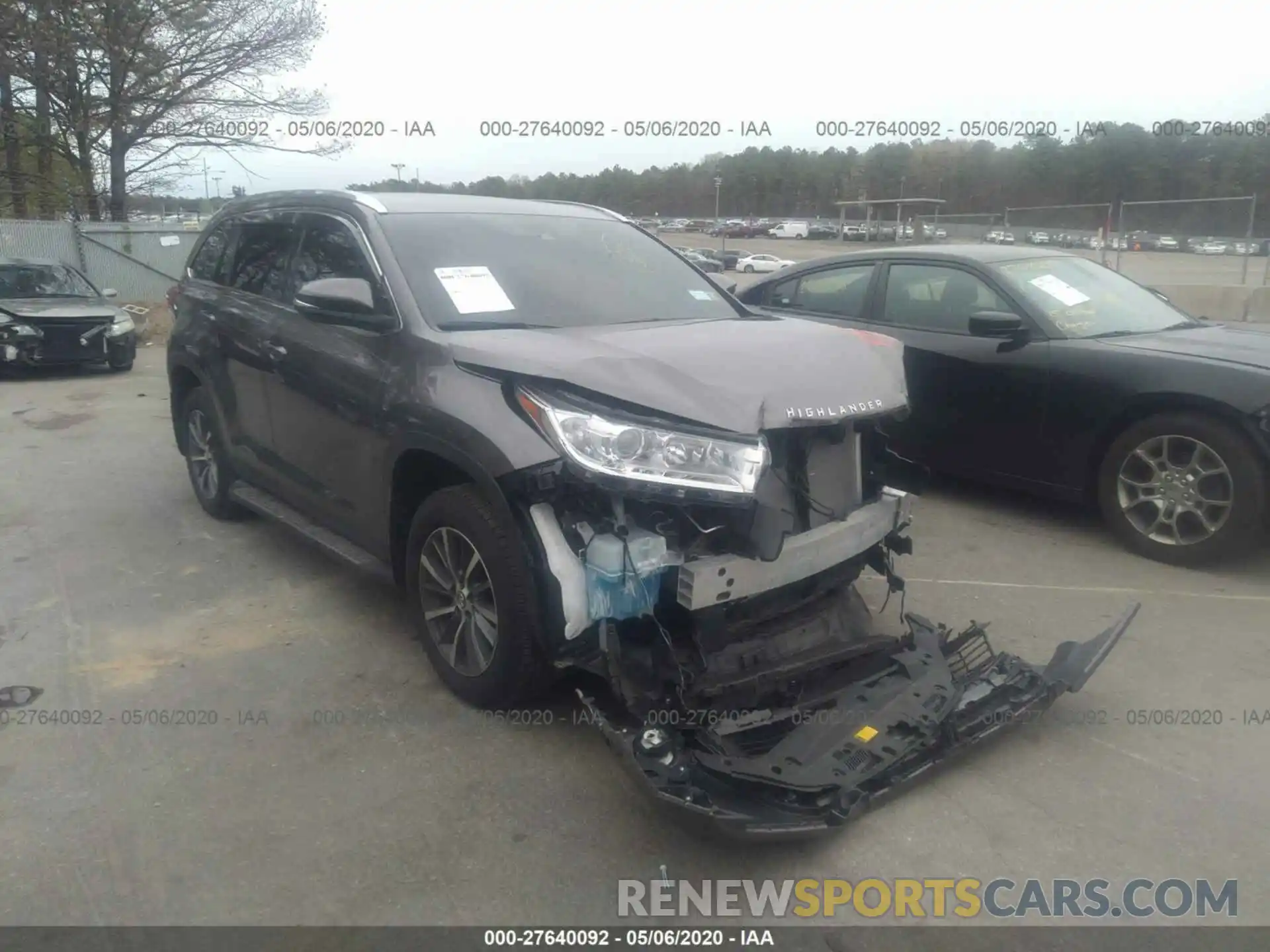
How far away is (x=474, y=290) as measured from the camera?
3.93m

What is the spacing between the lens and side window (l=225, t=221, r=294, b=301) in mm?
4844

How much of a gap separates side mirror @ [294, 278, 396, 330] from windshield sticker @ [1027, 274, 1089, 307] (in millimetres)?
3945

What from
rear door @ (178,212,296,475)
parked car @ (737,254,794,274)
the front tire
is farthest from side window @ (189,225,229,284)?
parked car @ (737,254,794,274)

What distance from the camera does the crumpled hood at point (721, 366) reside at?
3.08m

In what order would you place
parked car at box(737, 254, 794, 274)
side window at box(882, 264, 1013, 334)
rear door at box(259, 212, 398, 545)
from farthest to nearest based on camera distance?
parked car at box(737, 254, 794, 274)
side window at box(882, 264, 1013, 334)
rear door at box(259, 212, 398, 545)

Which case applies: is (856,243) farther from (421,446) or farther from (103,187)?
(103,187)

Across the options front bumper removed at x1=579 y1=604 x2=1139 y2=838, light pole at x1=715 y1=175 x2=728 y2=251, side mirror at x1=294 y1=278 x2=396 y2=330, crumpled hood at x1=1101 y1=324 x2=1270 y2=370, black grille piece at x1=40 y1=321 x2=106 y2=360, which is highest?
light pole at x1=715 y1=175 x2=728 y2=251

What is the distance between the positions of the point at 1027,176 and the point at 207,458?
15092mm

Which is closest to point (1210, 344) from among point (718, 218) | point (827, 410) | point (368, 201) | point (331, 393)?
point (827, 410)

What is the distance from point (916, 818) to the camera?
3033 millimetres

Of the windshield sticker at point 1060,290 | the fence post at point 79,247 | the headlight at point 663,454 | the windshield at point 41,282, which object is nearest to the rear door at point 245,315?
the headlight at point 663,454

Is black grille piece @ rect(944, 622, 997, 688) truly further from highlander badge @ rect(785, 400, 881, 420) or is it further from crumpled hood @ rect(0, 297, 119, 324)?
crumpled hood @ rect(0, 297, 119, 324)

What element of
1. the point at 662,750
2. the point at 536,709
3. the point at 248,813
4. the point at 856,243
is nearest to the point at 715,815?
the point at 662,750

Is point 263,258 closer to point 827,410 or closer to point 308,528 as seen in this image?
point 308,528
